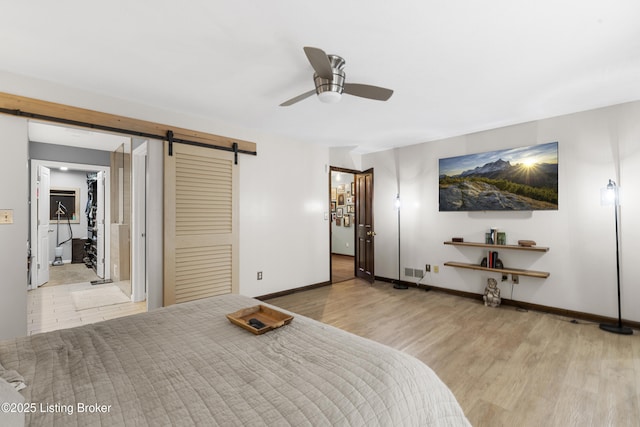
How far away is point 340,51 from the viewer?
2.27 metres

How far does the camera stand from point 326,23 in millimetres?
1938

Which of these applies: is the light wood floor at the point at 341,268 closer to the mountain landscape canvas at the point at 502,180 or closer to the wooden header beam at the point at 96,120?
the mountain landscape canvas at the point at 502,180

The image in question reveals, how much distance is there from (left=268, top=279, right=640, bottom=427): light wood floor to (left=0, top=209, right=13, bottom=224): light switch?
9.54ft

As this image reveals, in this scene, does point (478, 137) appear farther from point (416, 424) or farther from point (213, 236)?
point (416, 424)

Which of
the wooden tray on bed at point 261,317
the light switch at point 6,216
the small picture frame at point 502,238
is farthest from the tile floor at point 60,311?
the small picture frame at point 502,238

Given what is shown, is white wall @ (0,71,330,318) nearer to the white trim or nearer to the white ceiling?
the white ceiling

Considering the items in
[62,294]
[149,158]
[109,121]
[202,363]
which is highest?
[109,121]

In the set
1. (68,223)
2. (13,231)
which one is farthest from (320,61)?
(68,223)

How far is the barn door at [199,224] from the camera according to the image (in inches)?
137

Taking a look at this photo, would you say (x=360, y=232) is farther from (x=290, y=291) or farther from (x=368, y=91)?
(x=368, y=91)

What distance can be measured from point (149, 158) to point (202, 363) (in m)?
2.84

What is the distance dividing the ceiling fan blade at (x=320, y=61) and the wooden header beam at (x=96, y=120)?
6.87 ft

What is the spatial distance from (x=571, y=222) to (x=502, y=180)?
3.03 feet

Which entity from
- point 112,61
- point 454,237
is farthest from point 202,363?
point 454,237
